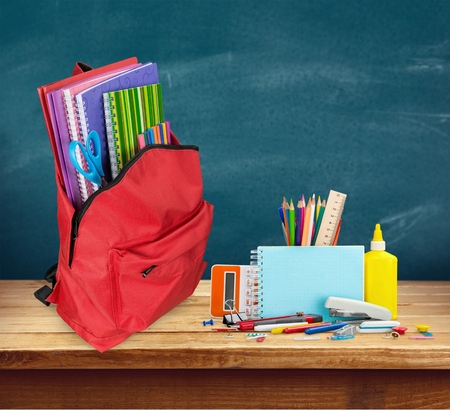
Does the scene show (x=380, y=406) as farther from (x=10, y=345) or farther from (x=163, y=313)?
(x=10, y=345)

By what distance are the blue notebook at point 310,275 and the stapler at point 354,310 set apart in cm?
2

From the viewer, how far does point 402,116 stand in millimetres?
1654

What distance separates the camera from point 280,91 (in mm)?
1660

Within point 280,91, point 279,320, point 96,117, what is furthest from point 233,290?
point 280,91

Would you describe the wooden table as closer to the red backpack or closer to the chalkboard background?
the red backpack

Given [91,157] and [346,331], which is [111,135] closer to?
[91,157]

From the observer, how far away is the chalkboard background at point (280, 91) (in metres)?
1.64

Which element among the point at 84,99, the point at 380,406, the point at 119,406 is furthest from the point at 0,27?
the point at 380,406

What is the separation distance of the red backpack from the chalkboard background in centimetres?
56

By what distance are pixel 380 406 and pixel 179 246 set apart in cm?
37

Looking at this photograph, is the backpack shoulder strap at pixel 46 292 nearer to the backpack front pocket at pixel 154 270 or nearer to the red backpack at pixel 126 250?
the red backpack at pixel 126 250

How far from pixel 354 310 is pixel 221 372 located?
8.8 inches

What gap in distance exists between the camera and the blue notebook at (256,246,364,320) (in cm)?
108

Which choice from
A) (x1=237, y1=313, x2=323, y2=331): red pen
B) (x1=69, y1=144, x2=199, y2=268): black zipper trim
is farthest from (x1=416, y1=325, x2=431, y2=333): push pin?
(x1=69, y1=144, x2=199, y2=268): black zipper trim
